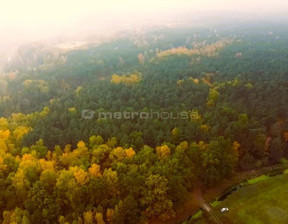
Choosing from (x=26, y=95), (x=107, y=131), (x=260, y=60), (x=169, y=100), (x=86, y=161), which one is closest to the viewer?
(x=86, y=161)

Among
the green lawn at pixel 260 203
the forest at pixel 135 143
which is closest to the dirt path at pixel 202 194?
the forest at pixel 135 143

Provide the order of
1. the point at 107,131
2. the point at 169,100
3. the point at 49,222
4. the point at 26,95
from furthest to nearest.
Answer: the point at 26,95, the point at 169,100, the point at 107,131, the point at 49,222

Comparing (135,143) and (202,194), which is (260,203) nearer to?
(202,194)

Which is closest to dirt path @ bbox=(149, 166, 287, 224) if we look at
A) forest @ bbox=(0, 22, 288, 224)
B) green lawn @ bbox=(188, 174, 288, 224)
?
forest @ bbox=(0, 22, 288, 224)

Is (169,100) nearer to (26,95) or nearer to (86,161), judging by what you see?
(86,161)

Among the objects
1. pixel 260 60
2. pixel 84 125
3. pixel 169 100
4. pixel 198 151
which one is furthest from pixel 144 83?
pixel 260 60

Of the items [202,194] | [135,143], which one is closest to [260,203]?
[202,194]

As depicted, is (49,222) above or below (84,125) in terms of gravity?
below

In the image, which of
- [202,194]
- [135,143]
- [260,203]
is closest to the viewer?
[260,203]
